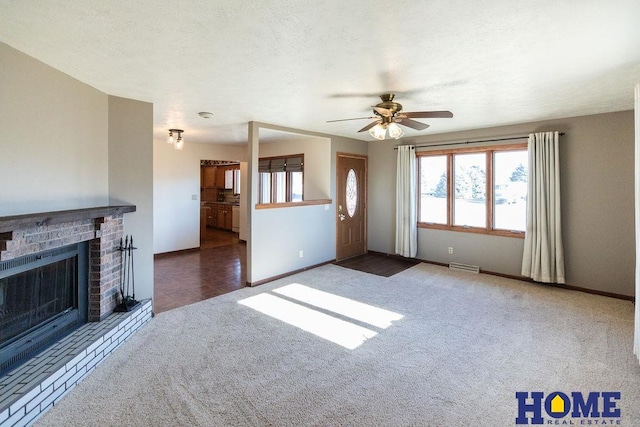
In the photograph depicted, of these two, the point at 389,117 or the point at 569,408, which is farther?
the point at 389,117

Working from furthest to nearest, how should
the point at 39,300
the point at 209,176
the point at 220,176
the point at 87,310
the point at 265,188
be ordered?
the point at 209,176, the point at 220,176, the point at 265,188, the point at 87,310, the point at 39,300

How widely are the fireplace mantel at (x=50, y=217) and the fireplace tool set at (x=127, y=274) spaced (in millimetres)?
386

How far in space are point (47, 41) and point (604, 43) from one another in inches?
153

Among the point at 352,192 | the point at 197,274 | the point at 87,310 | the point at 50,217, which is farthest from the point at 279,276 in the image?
the point at 50,217

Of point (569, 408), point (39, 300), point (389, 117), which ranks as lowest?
point (569, 408)

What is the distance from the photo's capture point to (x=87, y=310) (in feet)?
9.48

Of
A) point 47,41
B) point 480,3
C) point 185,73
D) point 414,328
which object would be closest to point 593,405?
point 414,328

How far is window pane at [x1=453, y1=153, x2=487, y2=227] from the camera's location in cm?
525

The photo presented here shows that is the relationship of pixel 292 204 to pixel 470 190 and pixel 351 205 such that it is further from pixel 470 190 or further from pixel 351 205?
pixel 470 190

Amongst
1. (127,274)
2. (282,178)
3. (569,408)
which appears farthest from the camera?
(282,178)

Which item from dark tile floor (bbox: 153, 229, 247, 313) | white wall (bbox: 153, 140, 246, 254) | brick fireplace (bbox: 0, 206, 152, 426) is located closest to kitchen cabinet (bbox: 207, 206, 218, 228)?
dark tile floor (bbox: 153, 229, 247, 313)

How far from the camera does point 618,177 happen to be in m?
4.05

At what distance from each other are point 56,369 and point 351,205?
5124mm

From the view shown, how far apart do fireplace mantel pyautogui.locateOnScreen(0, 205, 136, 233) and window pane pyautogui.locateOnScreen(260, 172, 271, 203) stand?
183 inches
